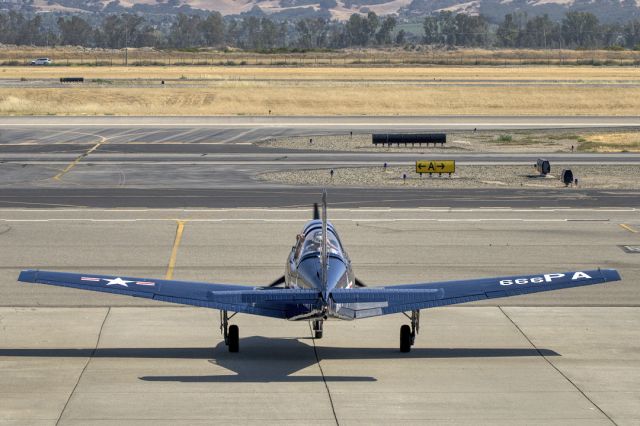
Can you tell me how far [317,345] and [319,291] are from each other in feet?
13.6

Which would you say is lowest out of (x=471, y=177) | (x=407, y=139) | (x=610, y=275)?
(x=471, y=177)

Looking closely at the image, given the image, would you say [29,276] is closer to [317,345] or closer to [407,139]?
[317,345]

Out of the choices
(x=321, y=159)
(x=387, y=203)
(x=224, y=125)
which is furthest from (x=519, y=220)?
(x=224, y=125)

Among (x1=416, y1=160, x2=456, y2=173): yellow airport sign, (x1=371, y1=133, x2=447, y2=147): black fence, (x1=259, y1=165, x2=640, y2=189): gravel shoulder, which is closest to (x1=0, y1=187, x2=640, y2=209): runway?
(x1=259, y1=165, x2=640, y2=189): gravel shoulder

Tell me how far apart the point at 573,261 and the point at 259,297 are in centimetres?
1924

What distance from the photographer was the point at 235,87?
438 ft

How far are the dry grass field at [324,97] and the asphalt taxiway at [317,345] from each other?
71.4 meters

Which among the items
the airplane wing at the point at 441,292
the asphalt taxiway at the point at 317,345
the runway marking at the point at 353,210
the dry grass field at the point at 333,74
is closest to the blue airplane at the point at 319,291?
the airplane wing at the point at 441,292

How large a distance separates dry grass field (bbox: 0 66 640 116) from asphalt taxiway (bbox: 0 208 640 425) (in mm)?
71392

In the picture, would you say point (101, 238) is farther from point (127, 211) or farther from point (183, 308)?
point (183, 308)

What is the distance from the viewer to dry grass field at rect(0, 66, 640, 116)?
11506 centimetres

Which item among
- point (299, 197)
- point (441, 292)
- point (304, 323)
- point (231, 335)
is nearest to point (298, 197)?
point (299, 197)

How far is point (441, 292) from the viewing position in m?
25.0

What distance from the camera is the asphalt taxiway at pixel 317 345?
22031 millimetres
